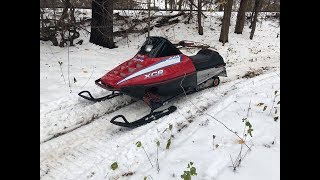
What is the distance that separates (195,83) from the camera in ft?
23.8

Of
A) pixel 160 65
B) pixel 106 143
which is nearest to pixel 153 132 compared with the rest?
pixel 106 143

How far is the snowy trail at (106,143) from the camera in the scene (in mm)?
4387

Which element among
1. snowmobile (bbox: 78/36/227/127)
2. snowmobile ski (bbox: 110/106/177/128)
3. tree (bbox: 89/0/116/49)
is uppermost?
tree (bbox: 89/0/116/49)

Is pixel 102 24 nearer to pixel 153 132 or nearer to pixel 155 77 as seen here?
pixel 155 77

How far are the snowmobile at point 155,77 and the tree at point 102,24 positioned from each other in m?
4.55

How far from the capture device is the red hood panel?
5.93m

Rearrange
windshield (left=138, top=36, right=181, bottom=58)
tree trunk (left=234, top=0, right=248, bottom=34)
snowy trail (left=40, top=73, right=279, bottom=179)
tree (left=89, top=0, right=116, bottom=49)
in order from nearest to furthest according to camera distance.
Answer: snowy trail (left=40, top=73, right=279, bottom=179) → windshield (left=138, top=36, right=181, bottom=58) → tree (left=89, top=0, right=116, bottom=49) → tree trunk (left=234, top=0, right=248, bottom=34)

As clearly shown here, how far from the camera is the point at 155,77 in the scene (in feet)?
20.5

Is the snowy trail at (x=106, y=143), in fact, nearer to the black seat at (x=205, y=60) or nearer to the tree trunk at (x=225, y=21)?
the black seat at (x=205, y=60)

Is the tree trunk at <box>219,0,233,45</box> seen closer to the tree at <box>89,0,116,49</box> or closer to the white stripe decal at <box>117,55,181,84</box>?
the tree at <box>89,0,116,49</box>

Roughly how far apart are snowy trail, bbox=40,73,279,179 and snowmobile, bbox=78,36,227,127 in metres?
0.26

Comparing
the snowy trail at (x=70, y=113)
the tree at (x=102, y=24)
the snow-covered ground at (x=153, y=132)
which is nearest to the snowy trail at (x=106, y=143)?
the snow-covered ground at (x=153, y=132)

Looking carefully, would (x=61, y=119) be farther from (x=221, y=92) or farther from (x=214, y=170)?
(x=221, y=92)

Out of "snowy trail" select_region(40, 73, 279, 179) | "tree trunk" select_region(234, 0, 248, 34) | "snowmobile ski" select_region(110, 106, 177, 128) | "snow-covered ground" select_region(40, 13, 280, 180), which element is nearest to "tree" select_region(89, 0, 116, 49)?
"snow-covered ground" select_region(40, 13, 280, 180)
